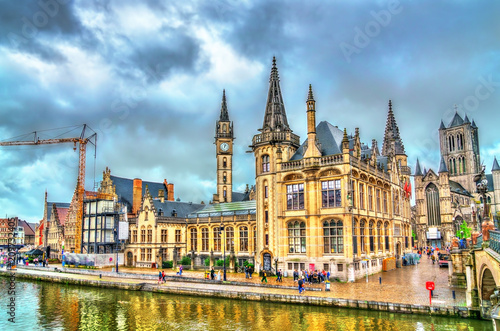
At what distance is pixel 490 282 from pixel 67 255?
198ft

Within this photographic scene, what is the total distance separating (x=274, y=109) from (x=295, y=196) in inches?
506

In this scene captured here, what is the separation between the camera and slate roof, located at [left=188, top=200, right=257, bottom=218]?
5903 cm

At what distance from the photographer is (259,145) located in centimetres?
5006

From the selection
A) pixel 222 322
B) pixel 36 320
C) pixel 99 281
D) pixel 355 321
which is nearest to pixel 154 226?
pixel 99 281

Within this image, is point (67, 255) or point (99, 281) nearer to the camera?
point (99, 281)

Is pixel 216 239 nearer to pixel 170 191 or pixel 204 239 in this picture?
pixel 204 239

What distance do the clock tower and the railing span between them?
58341 mm

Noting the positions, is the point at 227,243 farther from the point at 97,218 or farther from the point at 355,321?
the point at 355,321

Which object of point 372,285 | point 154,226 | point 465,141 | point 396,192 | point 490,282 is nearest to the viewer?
point 490,282

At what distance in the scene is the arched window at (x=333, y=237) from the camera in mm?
41562

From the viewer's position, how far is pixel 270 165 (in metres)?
48.4

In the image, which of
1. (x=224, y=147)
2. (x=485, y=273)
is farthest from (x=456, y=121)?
(x=485, y=273)

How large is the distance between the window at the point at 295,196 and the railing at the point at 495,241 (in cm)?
2431

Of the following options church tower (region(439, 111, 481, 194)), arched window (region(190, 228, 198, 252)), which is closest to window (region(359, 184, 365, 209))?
arched window (region(190, 228, 198, 252))
